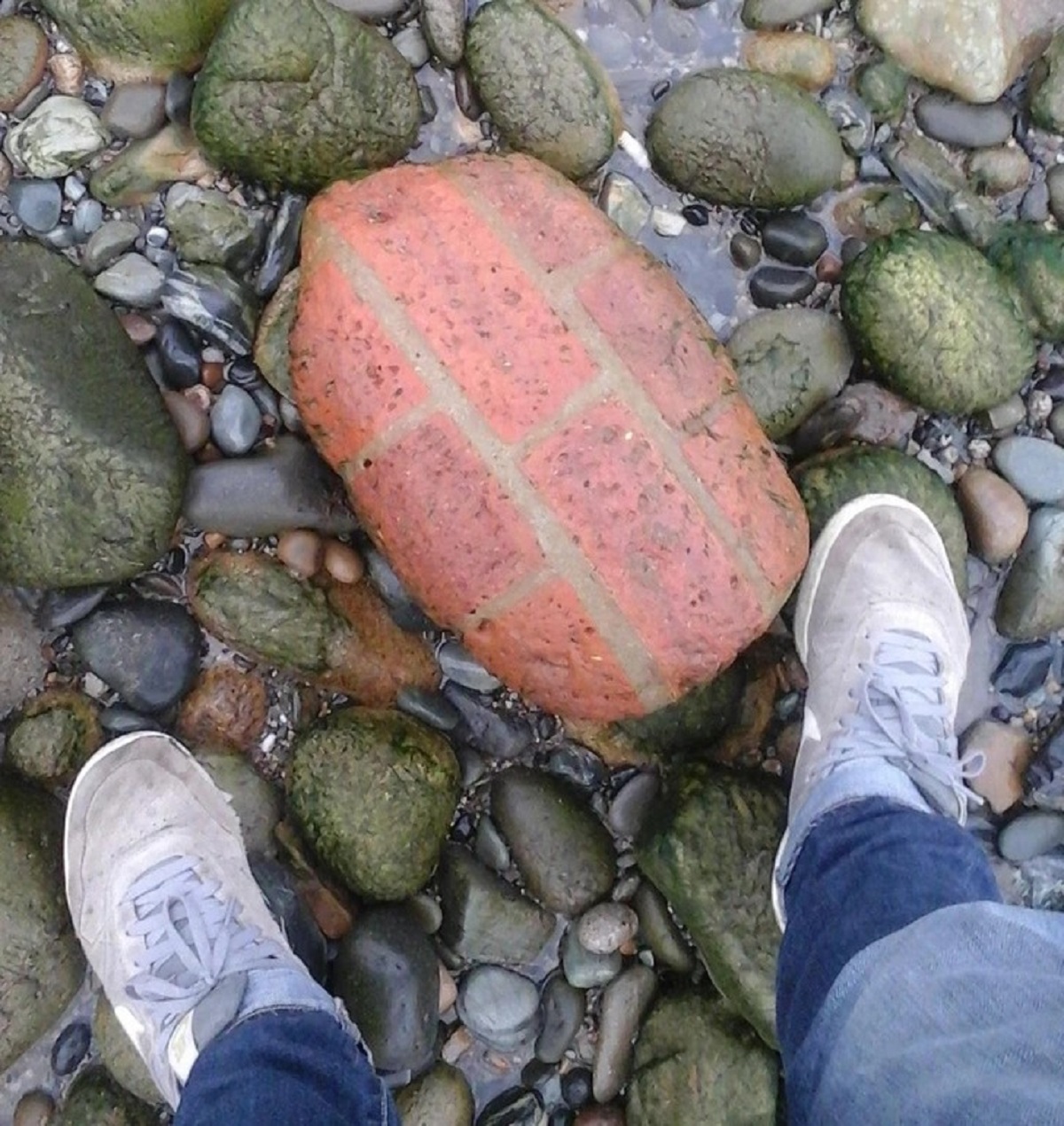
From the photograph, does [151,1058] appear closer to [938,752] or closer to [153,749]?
[153,749]

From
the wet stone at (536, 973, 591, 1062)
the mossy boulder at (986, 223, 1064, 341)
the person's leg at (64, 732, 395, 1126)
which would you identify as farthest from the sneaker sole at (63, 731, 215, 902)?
the mossy boulder at (986, 223, 1064, 341)

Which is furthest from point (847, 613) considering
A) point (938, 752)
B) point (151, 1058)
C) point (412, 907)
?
point (151, 1058)

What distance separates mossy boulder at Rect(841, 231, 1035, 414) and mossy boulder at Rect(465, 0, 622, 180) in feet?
2.01

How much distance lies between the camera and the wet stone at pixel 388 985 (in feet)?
7.62

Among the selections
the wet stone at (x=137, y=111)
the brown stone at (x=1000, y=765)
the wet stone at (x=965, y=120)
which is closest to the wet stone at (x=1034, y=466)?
the brown stone at (x=1000, y=765)

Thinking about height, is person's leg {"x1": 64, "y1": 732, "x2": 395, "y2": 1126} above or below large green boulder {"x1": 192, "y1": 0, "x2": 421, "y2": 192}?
below

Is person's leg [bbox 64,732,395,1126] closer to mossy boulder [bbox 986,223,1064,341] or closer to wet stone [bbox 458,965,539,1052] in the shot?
wet stone [bbox 458,965,539,1052]

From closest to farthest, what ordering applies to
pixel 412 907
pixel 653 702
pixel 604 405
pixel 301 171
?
1. pixel 604 405
2. pixel 653 702
3. pixel 301 171
4. pixel 412 907

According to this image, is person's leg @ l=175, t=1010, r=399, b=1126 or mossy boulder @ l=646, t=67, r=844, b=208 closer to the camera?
person's leg @ l=175, t=1010, r=399, b=1126

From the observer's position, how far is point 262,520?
90.8 inches

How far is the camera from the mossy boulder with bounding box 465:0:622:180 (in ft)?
7.44

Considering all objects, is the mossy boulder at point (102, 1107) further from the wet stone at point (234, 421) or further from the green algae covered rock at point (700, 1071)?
the wet stone at point (234, 421)

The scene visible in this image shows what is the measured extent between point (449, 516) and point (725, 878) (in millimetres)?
973

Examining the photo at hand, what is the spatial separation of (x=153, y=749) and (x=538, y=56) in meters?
1.57
